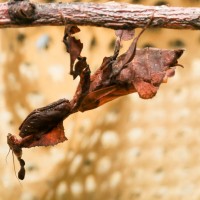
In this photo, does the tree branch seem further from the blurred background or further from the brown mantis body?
the blurred background

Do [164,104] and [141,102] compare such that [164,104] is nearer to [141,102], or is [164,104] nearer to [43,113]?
[141,102]

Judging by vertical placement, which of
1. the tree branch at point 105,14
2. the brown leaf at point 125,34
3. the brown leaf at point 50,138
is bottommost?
the brown leaf at point 50,138

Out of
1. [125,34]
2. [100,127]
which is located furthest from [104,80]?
[100,127]

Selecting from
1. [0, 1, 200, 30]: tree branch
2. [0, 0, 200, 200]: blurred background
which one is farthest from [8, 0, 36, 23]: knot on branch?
[0, 0, 200, 200]: blurred background

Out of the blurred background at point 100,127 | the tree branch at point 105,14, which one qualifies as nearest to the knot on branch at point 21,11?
the tree branch at point 105,14

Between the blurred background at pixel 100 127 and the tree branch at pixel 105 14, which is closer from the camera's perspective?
the tree branch at pixel 105 14

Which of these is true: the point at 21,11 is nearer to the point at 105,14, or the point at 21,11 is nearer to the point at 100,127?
the point at 105,14

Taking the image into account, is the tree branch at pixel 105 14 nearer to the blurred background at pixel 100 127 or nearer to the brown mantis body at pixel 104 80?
the brown mantis body at pixel 104 80
